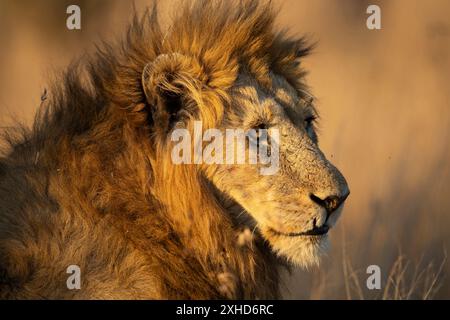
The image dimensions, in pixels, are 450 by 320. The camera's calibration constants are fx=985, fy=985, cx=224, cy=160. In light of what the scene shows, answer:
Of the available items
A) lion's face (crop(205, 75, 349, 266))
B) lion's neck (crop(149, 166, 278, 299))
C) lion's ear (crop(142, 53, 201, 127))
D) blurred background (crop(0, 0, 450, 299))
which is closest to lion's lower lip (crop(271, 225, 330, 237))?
lion's face (crop(205, 75, 349, 266))

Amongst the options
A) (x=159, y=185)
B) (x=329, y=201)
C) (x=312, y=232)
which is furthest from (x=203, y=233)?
(x=329, y=201)

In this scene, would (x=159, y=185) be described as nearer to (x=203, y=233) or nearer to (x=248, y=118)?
(x=203, y=233)

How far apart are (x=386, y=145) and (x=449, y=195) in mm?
1019

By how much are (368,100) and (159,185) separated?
6976 mm

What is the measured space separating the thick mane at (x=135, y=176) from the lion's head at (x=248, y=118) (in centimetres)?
1

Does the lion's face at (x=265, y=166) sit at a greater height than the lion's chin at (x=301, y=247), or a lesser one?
greater

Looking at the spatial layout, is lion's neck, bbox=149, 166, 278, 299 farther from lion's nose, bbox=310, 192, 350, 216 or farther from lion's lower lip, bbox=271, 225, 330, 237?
lion's nose, bbox=310, 192, 350, 216

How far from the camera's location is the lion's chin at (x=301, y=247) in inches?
199

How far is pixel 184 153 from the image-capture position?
16.8ft

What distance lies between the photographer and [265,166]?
503cm

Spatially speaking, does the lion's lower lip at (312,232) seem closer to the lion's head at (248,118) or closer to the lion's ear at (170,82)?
the lion's head at (248,118)

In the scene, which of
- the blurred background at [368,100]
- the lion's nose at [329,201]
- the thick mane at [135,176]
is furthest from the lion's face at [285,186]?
the blurred background at [368,100]

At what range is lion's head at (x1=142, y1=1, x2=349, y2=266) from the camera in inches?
196
